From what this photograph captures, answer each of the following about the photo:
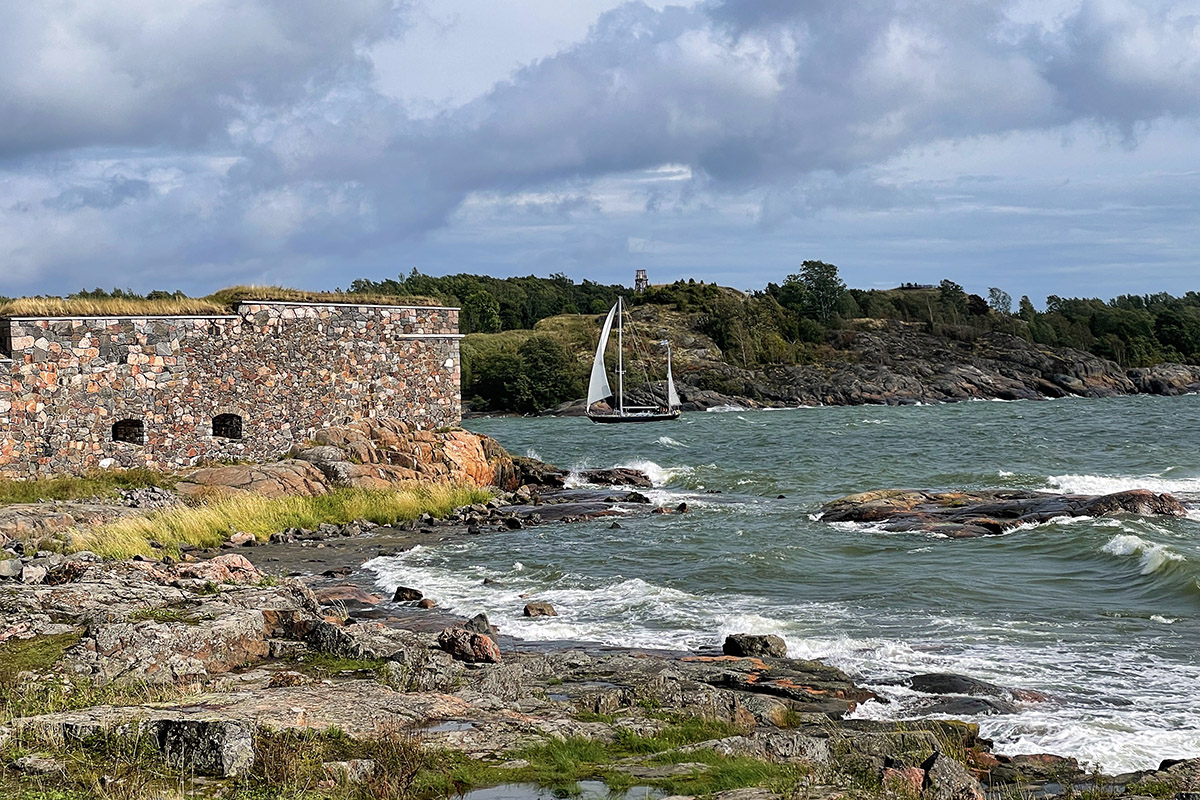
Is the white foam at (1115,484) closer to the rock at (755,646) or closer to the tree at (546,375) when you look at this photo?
the rock at (755,646)

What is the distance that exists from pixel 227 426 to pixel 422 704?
803 inches

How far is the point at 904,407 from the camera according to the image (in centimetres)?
9494

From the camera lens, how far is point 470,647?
38.1 ft

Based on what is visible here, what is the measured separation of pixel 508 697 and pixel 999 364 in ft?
374

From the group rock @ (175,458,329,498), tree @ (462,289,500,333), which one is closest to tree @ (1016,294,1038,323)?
tree @ (462,289,500,333)

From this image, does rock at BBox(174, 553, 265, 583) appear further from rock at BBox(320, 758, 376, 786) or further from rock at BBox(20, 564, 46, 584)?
rock at BBox(320, 758, 376, 786)

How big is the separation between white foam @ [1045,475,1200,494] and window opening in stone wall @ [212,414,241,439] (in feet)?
79.0

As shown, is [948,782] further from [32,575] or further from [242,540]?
[242,540]

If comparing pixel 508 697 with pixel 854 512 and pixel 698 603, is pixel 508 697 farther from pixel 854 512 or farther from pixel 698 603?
pixel 854 512

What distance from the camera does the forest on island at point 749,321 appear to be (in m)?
97.2

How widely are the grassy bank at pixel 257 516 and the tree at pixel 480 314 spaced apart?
3781 inches

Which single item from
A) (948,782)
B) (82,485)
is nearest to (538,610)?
(948,782)

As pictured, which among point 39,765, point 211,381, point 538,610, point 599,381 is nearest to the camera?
point 39,765

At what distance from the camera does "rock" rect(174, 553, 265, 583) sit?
14.5 m
